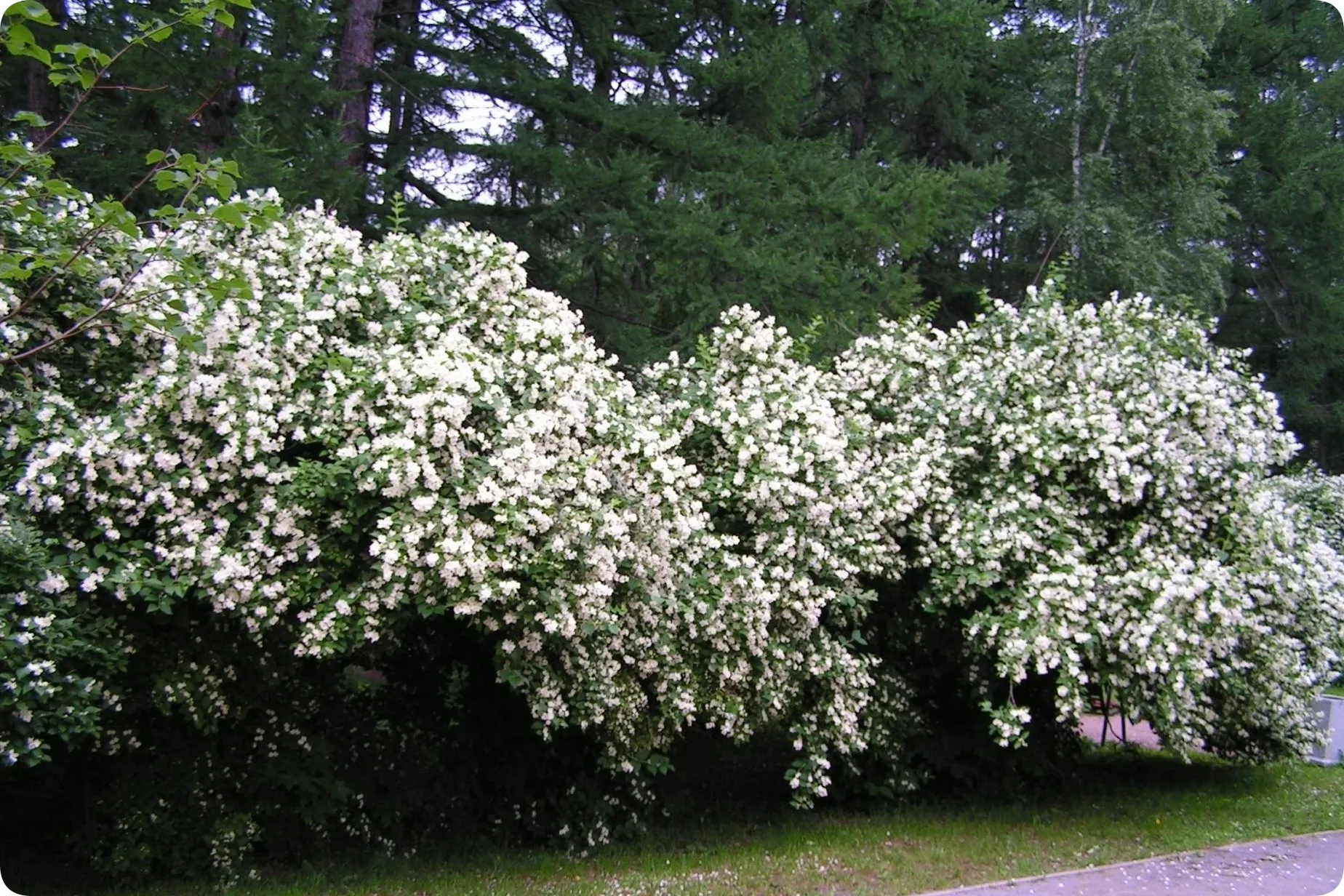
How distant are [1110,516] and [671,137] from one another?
18.9ft

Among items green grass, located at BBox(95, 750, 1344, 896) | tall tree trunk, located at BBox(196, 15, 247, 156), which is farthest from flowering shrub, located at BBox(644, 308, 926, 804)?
tall tree trunk, located at BBox(196, 15, 247, 156)

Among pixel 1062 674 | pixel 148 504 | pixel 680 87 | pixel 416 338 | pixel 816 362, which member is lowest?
pixel 1062 674

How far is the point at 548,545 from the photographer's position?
5.22 m

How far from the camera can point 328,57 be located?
10.1m

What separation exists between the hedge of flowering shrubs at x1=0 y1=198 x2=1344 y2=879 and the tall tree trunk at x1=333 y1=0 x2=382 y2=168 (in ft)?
13.8

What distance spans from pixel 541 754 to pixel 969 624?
9.60 ft

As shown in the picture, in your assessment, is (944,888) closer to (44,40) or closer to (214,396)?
(214,396)

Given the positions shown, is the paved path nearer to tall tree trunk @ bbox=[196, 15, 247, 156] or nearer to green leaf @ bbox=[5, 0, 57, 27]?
green leaf @ bbox=[5, 0, 57, 27]

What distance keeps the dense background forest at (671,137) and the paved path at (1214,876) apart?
450 cm

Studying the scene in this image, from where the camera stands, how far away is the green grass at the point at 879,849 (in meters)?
6.13

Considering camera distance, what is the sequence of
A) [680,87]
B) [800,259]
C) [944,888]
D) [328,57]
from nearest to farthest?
[944,888], [328,57], [800,259], [680,87]

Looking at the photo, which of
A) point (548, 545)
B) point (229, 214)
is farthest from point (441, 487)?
point (229, 214)

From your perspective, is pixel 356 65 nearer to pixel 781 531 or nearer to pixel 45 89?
pixel 45 89

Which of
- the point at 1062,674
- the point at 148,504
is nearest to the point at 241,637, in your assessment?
the point at 148,504
